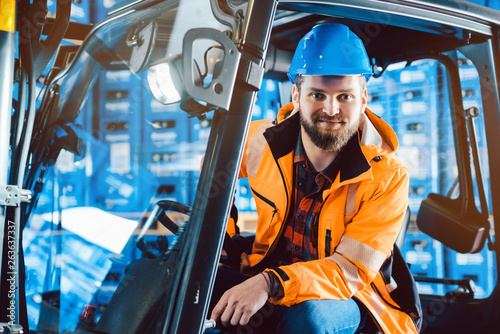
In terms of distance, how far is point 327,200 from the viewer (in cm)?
210

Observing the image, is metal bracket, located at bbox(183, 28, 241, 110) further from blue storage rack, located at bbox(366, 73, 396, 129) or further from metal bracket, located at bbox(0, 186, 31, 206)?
blue storage rack, located at bbox(366, 73, 396, 129)

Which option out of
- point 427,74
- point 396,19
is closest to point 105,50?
point 396,19

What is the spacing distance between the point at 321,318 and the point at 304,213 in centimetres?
53

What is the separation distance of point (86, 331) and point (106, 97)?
0.72 metres

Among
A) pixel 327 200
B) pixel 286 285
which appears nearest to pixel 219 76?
pixel 286 285

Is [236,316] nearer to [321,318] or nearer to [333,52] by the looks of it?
[321,318]

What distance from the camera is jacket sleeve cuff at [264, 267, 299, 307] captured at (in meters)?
1.75

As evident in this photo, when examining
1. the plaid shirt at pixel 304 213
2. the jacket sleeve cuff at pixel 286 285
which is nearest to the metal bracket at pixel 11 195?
the jacket sleeve cuff at pixel 286 285

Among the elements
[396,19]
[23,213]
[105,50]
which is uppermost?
[396,19]

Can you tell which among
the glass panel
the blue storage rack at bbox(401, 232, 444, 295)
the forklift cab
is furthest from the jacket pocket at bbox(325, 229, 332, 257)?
the blue storage rack at bbox(401, 232, 444, 295)

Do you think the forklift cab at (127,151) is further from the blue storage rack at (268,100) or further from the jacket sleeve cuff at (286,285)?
the blue storage rack at (268,100)

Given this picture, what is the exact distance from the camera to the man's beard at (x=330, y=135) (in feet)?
7.33

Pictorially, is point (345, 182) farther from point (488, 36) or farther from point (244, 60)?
point (488, 36)

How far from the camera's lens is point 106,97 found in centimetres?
157
